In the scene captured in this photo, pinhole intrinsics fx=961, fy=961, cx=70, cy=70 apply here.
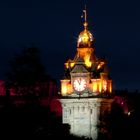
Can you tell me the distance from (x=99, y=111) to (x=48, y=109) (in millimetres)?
4555

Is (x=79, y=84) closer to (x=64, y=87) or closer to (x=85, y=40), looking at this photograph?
(x=64, y=87)

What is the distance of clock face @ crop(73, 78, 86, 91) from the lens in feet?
283

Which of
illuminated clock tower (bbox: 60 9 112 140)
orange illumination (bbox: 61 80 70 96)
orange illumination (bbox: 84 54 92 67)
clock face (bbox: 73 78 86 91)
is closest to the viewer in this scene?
illuminated clock tower (bbox: 60 9 112 140)

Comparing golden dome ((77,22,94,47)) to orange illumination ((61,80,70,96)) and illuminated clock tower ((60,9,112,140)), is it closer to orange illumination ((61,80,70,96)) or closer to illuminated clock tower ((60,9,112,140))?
illuminated clock tower ((60,9,112,140))

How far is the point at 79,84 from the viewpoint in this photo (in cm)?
8644

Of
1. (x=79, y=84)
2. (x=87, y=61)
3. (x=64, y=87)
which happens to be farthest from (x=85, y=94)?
(x=87, y=61)

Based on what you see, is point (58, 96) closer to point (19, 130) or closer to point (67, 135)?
point (67, 135)

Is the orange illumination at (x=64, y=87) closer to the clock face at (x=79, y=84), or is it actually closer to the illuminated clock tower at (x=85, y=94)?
the illuminated clock tower at (x=85, y=94)

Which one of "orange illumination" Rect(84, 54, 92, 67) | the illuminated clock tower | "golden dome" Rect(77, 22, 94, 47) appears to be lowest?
the illuminated clock tower

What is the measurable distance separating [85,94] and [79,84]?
1103 mm

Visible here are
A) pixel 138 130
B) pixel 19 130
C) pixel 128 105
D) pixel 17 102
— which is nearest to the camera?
pixel 19 130

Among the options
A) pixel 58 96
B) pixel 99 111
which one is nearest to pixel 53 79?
pixel 58 96

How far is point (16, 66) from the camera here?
88.2 meters

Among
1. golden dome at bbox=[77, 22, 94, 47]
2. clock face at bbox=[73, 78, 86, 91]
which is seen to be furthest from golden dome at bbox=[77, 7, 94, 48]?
clock face at bbox=[73, 78, 86, 91]
